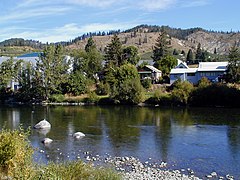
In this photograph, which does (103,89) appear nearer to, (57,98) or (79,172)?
(57,98)

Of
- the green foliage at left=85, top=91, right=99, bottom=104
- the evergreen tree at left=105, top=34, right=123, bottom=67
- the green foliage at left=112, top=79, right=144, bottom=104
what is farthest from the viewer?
the evergreen tree at left=105, top=34, right=123, bottom=67

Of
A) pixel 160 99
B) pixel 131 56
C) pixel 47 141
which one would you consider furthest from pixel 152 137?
pixel 131 56

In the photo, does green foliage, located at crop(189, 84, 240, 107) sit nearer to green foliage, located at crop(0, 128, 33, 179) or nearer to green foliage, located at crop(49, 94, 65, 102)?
green foliage, located at crop(49, 94, 65, 102)

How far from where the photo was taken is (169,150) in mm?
26656

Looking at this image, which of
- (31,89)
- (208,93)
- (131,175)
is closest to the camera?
(131,175)

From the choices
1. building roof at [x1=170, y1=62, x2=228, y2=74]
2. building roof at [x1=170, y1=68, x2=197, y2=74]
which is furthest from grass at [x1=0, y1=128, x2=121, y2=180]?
building roof at [x1=170, y1=62, x2=228, y2=74]

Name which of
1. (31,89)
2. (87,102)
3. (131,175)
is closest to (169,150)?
(131,175)

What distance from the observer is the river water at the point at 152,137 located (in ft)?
79.3

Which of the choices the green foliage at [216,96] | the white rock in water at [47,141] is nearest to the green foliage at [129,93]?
the green foliage at [216,96]

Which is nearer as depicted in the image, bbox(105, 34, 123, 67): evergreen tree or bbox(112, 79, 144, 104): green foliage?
bbox(112, 79, 144, 104): green foliage

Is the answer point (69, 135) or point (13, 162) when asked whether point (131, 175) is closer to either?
point (13, 162)

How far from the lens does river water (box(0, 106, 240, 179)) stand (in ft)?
79.3

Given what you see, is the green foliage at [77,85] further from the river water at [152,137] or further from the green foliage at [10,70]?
the river water at [152,137]

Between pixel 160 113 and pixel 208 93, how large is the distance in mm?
11909
